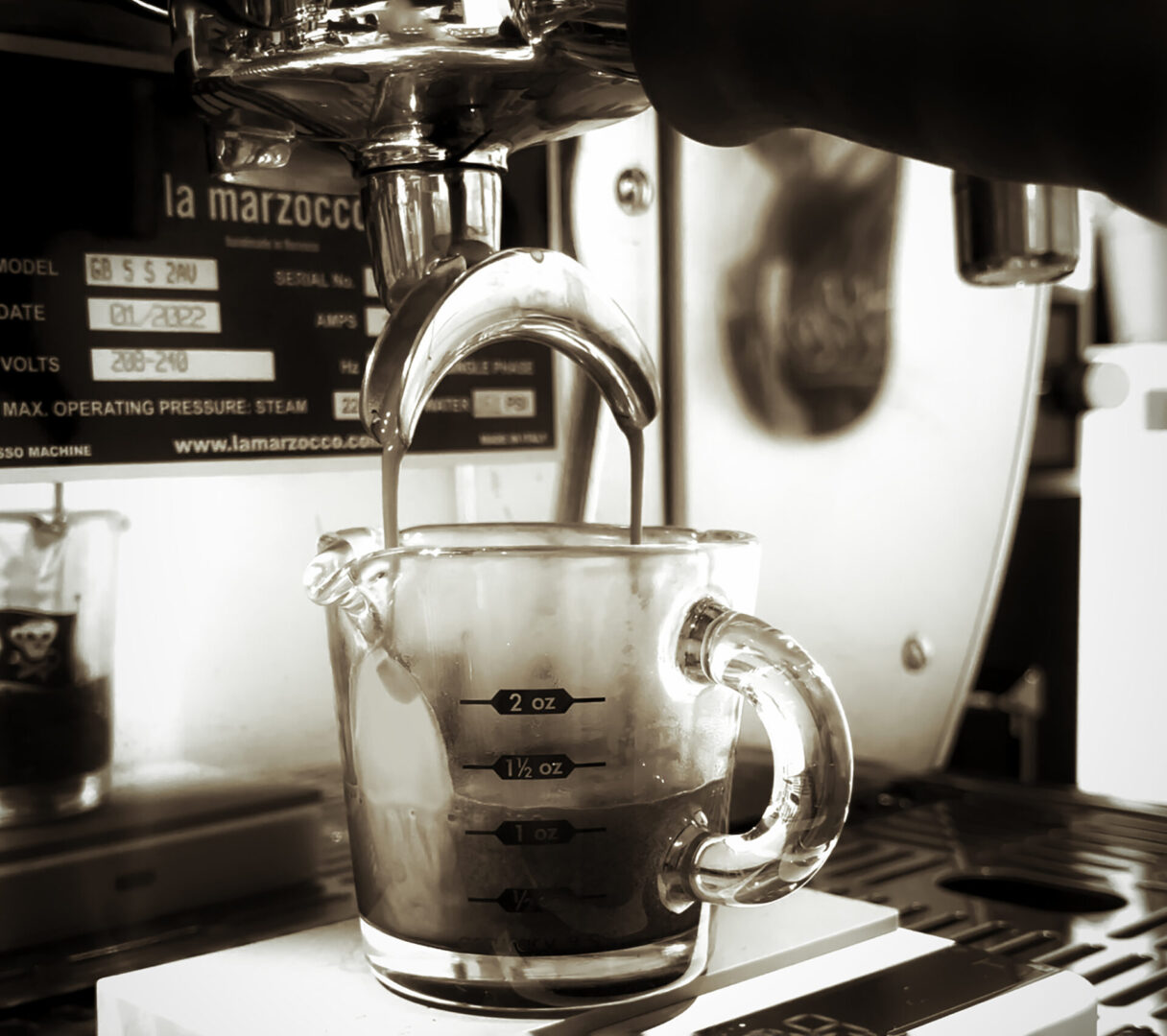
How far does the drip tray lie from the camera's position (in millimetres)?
437

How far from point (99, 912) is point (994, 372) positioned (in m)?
0.53

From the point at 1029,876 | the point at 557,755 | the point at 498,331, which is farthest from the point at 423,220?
the point at 1029,876

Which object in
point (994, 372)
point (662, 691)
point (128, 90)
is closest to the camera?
point (662, 691)

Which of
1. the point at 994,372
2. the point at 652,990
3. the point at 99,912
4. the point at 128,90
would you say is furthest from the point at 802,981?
the point at 994,372

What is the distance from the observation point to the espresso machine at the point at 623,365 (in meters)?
0.35

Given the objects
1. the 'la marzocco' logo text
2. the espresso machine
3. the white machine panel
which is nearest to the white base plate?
the espresso machine

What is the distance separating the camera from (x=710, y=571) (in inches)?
14.1

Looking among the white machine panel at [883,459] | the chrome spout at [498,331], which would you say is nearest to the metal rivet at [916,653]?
the white machine panel at [883,459]

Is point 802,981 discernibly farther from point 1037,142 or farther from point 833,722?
point 1037,142

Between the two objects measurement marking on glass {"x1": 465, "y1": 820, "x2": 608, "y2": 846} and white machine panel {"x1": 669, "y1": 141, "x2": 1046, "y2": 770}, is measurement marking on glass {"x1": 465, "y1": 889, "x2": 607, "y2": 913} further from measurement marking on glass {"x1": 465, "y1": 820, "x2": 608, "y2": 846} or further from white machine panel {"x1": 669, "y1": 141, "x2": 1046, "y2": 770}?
white machine panel {"x1": 669, "y1": 141, "x2": 1046, "y2": 770}

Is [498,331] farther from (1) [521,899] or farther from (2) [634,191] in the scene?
(2) [634,191]

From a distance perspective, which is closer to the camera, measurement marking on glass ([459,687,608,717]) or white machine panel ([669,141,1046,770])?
measurement marking on glass ([459,687,608,717])

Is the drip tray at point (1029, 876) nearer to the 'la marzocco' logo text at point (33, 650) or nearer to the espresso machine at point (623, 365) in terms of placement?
the espresso machine at point (623, 365)

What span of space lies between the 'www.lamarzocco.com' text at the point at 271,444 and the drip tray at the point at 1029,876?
0.73 feet
